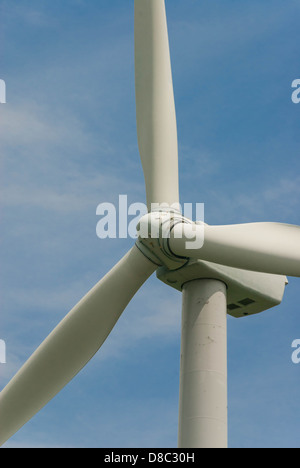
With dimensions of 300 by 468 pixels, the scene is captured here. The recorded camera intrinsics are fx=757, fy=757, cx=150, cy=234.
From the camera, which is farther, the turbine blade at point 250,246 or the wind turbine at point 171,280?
the wind turbine at point 171,280

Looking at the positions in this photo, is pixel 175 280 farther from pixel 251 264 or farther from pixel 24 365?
pixel 24 365

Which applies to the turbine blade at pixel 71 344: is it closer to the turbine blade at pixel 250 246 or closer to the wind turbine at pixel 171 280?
the wind turbine at pixel 171 280

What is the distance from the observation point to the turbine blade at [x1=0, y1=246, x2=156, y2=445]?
56.5ft

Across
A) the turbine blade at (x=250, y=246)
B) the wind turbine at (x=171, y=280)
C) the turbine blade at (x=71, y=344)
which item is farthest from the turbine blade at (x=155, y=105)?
the turbine blade at (x=250, y=246)

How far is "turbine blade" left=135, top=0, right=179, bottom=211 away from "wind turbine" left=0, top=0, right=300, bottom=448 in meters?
0.03

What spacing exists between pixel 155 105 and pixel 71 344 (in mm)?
6171

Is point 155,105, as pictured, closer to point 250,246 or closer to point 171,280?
point 171,280

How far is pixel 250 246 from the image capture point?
15430 mm

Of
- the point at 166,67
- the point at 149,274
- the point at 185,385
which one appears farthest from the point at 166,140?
the point at 185,385

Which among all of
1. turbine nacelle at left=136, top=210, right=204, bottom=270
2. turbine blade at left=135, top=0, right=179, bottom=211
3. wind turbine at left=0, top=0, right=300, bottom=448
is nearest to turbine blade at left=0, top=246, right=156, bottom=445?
wind turbine at left=0, top=0, right=300, bottom=448

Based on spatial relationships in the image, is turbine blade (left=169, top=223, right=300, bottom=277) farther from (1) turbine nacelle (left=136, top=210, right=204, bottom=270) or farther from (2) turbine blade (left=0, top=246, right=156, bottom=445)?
(2) turbine blade (left=0, top=246, right=156, bottom=445)

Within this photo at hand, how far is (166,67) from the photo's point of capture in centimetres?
1917

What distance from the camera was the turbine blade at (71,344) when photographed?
17.2 metres

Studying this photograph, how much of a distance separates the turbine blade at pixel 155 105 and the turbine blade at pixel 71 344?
72.4 inches
